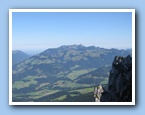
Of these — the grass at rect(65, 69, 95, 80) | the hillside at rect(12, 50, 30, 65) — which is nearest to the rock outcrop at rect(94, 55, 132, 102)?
the grass at rect(65, 69, 95, 80)

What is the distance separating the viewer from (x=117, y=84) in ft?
21.8

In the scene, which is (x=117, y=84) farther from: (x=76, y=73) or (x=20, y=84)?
(x=20, y=84)

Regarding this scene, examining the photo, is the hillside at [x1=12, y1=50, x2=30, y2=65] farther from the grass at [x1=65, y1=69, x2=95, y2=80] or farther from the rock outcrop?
the rock outcrop

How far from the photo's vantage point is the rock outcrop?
662 centimetres

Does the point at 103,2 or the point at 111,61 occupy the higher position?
the point at 103,2

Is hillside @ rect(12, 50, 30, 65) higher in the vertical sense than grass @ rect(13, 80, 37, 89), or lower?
higher

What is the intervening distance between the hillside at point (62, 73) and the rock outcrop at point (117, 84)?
2.5 inches

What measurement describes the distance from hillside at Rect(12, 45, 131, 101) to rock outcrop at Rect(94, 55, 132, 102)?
6 cm

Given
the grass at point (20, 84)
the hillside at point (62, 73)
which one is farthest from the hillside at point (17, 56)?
the grass at point (20, 84)

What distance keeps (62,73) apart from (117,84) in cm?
66

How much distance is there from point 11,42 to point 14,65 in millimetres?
273

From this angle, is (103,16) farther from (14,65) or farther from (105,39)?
(14,65)

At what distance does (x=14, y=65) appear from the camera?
261 inches
